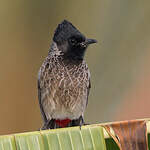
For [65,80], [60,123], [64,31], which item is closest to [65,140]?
[65,80]

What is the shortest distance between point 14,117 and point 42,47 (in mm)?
727

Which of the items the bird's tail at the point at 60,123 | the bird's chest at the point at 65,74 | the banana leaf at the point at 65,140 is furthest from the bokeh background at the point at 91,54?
the banana leaf at the point at 65,140

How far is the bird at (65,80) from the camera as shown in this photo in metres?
3.31

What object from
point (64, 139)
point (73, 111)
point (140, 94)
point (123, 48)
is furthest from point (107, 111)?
point (64, 139)

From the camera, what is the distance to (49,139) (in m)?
1.68

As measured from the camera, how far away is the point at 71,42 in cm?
350

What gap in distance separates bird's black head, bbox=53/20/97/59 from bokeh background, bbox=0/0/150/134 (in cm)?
38

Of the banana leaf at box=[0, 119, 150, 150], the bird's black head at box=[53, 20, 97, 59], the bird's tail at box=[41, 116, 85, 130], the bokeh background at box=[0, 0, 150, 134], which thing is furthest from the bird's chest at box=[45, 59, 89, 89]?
the banana leaf at box=[0, 119, 150, 150]

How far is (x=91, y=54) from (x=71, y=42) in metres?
1.22

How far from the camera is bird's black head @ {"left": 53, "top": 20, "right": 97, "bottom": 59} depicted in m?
3.43

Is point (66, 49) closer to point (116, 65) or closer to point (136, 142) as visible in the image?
point (116, 65)

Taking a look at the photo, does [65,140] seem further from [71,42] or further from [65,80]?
[71,42]

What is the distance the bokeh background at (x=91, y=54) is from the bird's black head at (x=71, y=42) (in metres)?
0.38

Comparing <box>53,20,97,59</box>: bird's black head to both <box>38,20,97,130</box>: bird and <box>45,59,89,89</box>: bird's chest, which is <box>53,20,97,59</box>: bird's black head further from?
<box>45,59,89,89</box>: bird's chest
